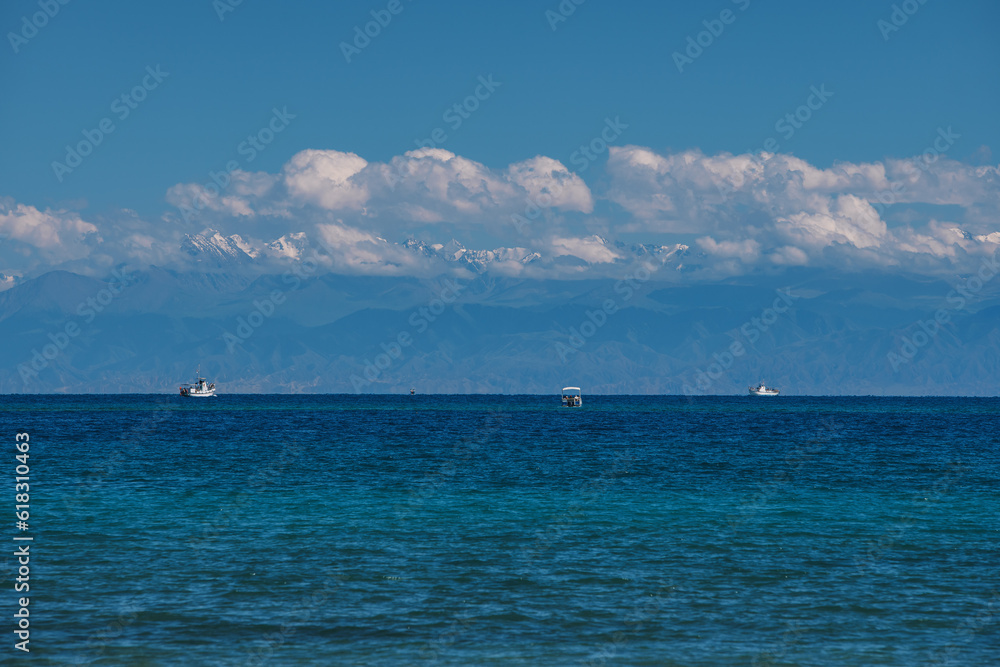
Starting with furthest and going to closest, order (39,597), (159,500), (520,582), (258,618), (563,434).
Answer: (563,434), (159,500), (520,582), (39,597), (258,618)

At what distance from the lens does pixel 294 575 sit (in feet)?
91.4

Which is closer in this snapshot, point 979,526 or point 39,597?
point 39,597

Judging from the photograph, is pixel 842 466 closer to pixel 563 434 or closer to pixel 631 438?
pixel 631 438

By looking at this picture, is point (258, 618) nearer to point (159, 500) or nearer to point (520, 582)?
point (520, 582)

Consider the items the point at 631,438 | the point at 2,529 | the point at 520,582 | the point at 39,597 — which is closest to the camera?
the point at 39,597

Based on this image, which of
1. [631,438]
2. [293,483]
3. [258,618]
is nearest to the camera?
[258,618]

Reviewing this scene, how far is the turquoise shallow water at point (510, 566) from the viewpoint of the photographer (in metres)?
21.6

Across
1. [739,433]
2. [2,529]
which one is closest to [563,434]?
[739,433]

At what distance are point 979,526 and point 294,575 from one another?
83.9 feet

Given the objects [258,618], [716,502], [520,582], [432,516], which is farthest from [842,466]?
[258,618]

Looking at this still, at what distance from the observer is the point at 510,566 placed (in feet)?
96.0

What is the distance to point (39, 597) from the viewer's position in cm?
2505

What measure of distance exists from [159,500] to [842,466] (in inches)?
1637

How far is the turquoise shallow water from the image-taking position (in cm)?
2164
